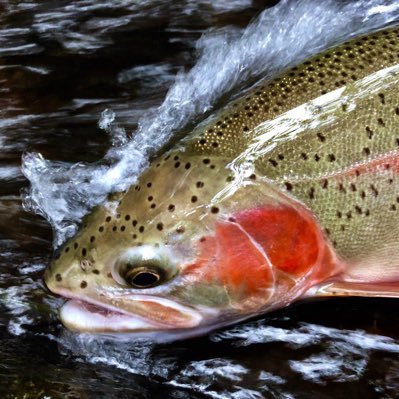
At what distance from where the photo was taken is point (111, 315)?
2.94m

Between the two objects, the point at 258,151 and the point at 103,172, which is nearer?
the point at 258,151

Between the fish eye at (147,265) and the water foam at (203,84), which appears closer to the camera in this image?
the fish eye at (147,265)

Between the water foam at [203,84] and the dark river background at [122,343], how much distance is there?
0.52 feet

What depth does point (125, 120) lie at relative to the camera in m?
4.50

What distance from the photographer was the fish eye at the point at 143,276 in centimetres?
285

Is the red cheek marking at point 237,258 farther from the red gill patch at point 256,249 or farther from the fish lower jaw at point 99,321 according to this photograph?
the fish lower jaw at point 99,321

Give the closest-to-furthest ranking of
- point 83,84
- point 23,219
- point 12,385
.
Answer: point 12,385
point 23,219
point 83,84

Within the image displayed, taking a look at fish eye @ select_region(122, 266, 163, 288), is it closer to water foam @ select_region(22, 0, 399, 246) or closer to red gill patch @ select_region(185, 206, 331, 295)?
red gill patch @ select_region(185, 206, 331, 295)

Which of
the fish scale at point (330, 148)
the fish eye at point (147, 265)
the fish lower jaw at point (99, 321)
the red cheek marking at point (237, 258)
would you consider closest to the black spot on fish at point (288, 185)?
the fish scale at point (330, 148)

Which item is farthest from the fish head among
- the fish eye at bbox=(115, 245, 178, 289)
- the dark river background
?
the dark river background

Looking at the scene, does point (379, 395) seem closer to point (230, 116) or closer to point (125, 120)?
point (230, 116)

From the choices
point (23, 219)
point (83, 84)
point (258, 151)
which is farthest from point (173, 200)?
point (83, 84)

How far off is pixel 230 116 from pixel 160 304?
0.86 m

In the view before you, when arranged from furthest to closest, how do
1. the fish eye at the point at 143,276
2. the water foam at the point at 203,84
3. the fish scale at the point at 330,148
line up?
1. the water foam at the point at 203,84
2. the fish scale at the point at 330,148
3. the fish eye at the point at 143,276
